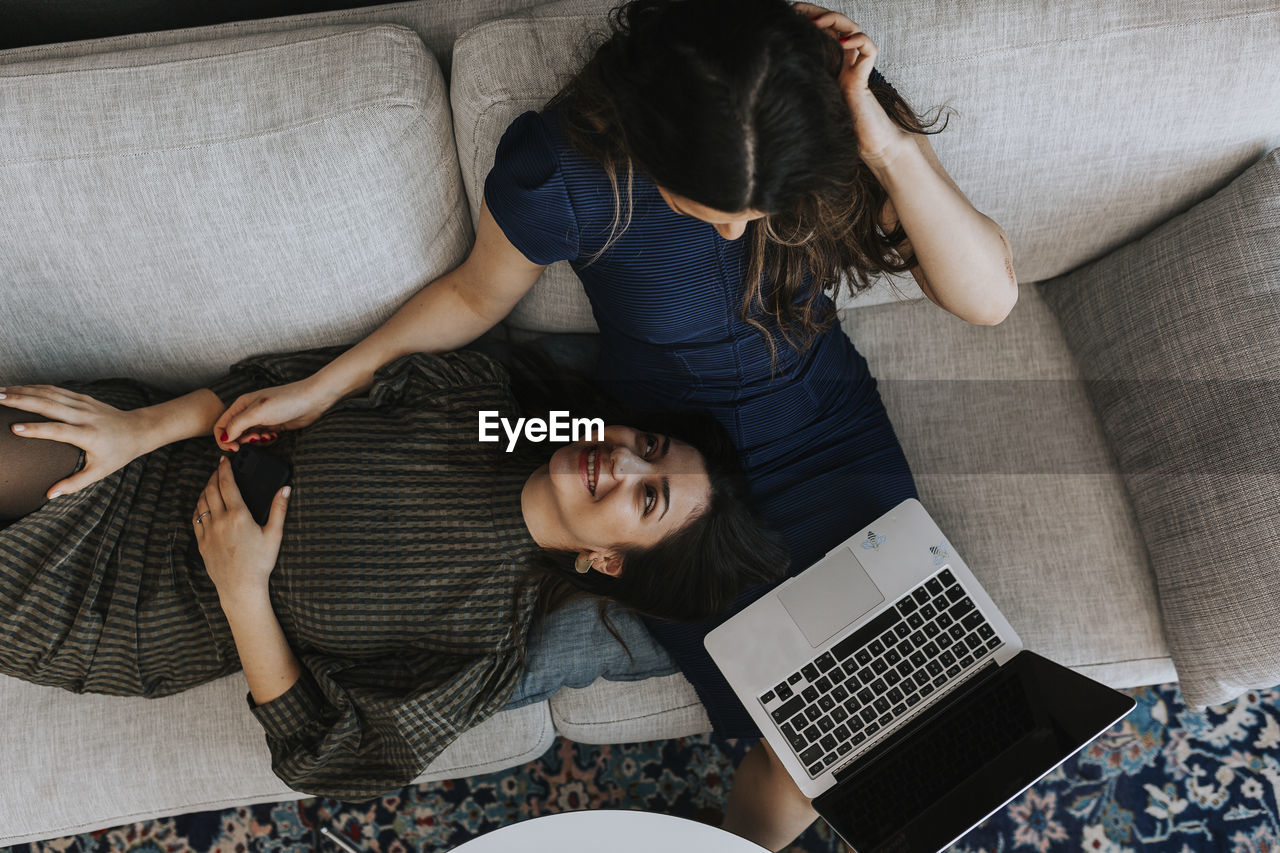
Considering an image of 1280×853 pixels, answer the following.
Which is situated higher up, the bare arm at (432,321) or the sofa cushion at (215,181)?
the sofa cushion at (215,181)

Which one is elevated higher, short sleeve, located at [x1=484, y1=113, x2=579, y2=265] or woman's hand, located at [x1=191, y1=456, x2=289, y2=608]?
short sleeve, located at [x1=484, y1=113, x2=579, y2=265]

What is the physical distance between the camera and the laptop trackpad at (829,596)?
1229mm

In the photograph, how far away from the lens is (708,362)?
123 centimetres

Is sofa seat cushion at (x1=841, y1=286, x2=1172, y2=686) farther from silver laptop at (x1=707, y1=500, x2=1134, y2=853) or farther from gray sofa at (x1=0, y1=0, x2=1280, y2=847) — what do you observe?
silver laptop at (x1=707, y1=500, x2=1134, y2=853)

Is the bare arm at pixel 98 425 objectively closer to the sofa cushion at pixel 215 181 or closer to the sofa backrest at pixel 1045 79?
the sofa cushion at pixel 215 181

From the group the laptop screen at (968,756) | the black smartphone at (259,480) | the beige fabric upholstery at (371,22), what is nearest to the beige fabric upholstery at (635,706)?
the laptop screen at (968,756)

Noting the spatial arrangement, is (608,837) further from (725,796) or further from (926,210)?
(926,210)

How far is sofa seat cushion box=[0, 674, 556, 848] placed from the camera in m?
1.25

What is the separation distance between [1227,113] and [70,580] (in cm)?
187

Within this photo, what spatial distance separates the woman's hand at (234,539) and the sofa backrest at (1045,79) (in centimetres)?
58

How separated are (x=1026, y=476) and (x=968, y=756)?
1.60 feet

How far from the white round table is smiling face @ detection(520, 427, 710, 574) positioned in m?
0.35

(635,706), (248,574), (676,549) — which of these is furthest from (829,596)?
(248,574)

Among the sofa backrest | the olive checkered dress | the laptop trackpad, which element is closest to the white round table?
the olive checkered dress
